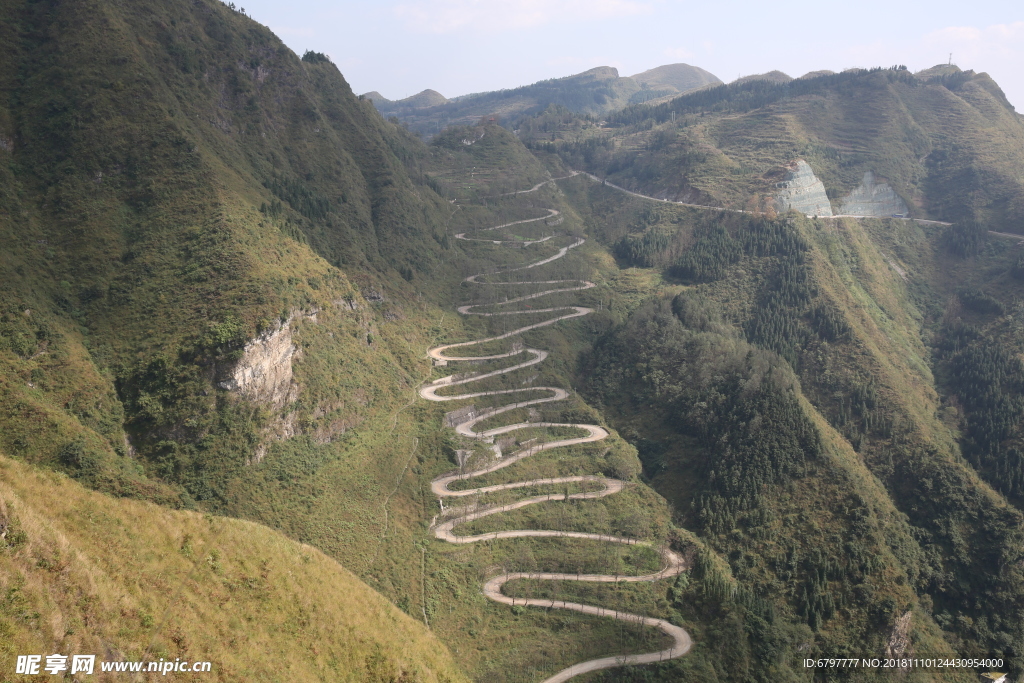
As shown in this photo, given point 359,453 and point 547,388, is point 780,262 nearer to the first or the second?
point 547,388

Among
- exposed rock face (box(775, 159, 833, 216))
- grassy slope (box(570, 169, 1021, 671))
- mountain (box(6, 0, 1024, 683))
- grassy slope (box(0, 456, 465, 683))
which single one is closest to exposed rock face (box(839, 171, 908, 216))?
grassy slope (box(570, 169, 1021, 671))

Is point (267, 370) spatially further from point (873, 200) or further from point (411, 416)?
point (873, 200)

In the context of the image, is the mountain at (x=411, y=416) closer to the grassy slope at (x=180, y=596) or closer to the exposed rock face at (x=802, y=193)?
the grassy slope at (x=180, y=596)

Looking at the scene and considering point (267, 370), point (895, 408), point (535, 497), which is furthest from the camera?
point (895, 408)

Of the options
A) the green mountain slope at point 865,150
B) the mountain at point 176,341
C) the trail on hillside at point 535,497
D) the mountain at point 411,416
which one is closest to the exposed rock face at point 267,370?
the mountain at point 176,341

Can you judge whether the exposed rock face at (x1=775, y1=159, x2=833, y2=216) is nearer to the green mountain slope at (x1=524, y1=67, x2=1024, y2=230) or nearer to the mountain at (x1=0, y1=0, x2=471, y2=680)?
the green mountain slope at (x1=524, y1=67, x2=1024, y2=230)

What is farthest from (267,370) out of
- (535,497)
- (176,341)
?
(535,497)
